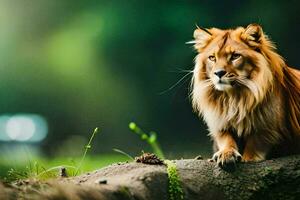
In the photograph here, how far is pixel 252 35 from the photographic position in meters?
3.04

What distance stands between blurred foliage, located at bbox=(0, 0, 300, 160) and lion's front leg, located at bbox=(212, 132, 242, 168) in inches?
45.3

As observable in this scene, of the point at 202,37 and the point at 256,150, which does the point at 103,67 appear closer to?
the point at 202,37

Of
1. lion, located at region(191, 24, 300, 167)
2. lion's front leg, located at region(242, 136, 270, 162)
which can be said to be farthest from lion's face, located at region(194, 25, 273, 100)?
lion's front leg, located at region(242, 136, 270, 162)

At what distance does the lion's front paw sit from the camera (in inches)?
105

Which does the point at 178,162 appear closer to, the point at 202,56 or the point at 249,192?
the point at 249,192

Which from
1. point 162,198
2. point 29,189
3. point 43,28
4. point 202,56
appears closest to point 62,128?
point 43,28

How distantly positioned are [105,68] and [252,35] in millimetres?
1504

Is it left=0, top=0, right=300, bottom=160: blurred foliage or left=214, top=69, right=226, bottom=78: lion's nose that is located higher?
left=0, top=0, right=300, bottom=160: blurred foliage

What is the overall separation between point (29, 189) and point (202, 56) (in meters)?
1.49

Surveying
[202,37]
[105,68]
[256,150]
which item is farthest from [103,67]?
[256,150]

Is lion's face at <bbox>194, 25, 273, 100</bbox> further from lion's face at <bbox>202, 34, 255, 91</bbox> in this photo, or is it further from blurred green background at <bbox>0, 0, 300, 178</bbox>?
blurred green background at <bbox>0, 0, 300, 178</bbox>

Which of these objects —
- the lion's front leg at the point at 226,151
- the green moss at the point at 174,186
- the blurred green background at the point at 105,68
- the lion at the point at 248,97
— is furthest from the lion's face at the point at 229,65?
the blurred green background at the point at 105,68

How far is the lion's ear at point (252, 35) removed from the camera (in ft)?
9.94

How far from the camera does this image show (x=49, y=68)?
4305 mm
